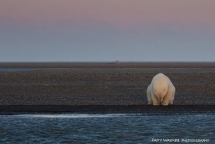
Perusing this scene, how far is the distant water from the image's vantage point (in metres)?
20.9

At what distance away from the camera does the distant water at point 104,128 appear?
20.9m

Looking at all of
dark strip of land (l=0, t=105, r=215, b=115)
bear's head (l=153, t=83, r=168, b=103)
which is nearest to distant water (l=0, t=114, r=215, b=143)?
dark strip of land (l=0, t=105, r=215, b=115)

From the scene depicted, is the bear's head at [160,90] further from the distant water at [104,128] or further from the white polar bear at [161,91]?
the distant water at [104,128]

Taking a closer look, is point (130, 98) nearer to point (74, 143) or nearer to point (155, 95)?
point (155, 95)

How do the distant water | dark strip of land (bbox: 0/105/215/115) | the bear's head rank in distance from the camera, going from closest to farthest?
the distant water < dark strip of land (bbox: 0/105/215/115) < the bear's head

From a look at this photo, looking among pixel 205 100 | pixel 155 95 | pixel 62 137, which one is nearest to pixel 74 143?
pixel 62 137

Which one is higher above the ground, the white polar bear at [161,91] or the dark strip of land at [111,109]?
the white polar bear at [161,91]

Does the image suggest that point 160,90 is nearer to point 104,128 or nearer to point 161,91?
point 161,91

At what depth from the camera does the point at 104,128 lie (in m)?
23.0

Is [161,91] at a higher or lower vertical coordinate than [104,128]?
higher

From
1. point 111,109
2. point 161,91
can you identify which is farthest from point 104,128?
point 161,91

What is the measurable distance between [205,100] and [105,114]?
33.3ft

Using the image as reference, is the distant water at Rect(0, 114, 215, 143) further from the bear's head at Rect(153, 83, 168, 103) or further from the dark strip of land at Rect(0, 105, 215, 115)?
the bear's head at Rect(153, 83, 168, 103)

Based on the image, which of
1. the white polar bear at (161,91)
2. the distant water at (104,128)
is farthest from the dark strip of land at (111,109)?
the distant water at (104,128)
